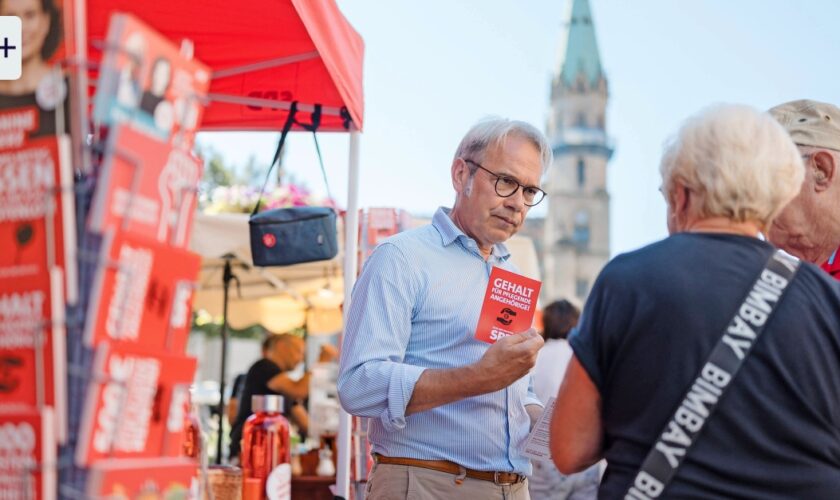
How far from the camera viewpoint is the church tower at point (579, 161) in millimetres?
87250

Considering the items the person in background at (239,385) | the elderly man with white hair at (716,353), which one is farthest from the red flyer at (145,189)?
the person in background at (239,385)

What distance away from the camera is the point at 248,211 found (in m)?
6.78

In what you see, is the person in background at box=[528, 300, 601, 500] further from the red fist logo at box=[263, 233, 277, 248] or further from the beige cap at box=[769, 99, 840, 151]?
the beige cap at box=[769, 99, 840, 151]

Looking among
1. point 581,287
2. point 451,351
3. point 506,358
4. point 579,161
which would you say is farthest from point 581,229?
point 506,358

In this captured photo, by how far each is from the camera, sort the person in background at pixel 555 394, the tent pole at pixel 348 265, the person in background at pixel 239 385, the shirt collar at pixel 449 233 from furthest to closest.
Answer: the person in background at pixel 239 385, the person in background at pixel 555 394, the tent pole at pixel 348 265, the shirt collar at pixel 449 233

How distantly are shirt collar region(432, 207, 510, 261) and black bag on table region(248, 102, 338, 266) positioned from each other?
75.7 inches

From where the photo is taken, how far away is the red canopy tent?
11.7 feet

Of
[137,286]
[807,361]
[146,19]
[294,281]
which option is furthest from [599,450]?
[294,281]

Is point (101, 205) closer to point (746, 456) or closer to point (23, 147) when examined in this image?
point (23, 147)

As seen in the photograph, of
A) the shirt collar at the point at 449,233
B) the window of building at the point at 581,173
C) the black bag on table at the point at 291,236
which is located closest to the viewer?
the shirt collar at the point at 449,233

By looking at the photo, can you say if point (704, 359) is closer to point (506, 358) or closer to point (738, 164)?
point (738, 164)

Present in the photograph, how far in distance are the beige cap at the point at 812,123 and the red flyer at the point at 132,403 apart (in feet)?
6.13

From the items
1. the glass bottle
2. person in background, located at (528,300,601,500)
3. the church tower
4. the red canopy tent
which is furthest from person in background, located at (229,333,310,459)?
the church tower

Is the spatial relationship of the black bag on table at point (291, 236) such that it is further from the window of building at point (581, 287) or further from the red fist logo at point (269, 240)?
the window of building at point (581, 287)
